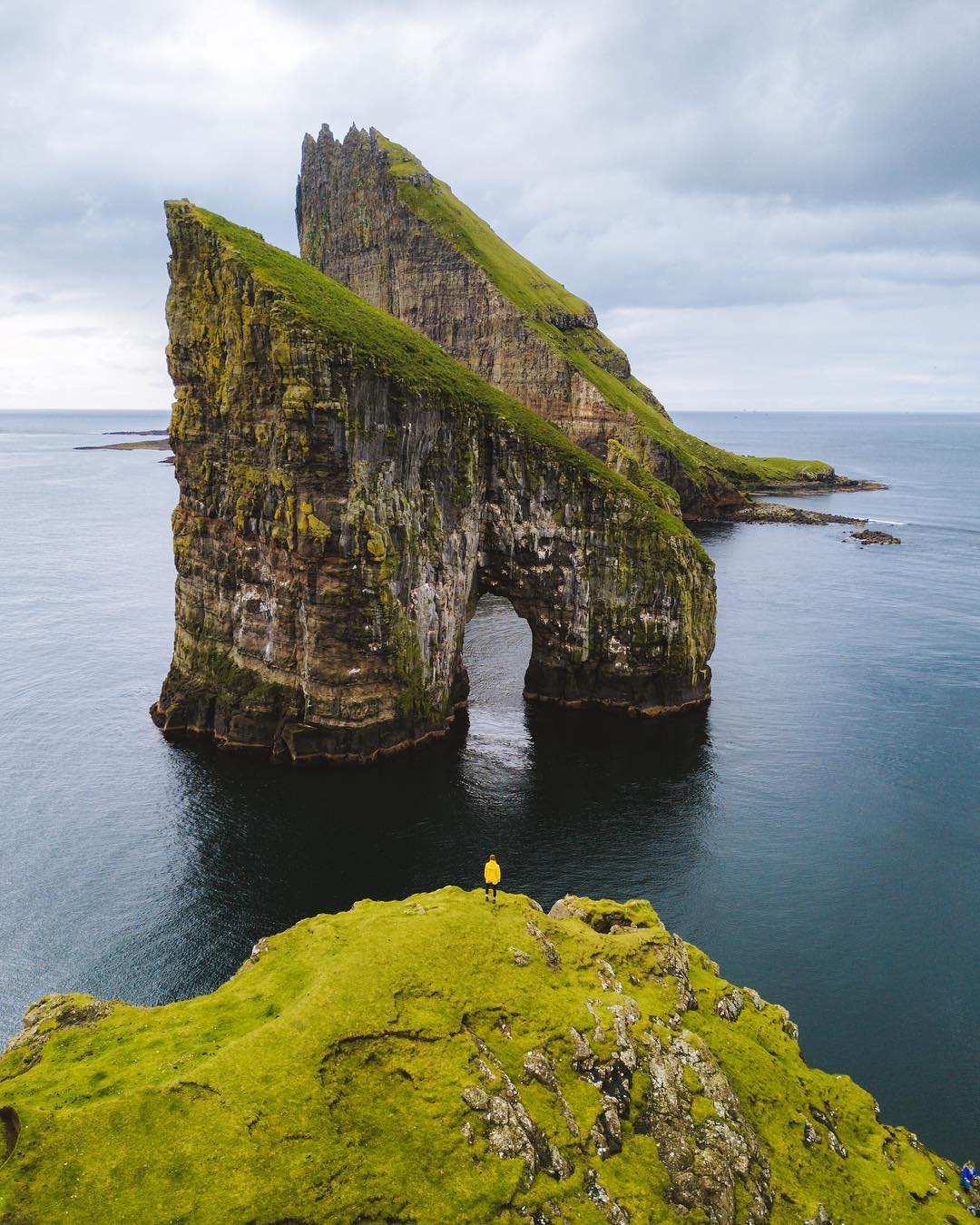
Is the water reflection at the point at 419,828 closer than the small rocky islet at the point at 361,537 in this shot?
Yes

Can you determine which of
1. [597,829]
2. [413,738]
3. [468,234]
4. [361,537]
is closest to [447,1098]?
[597,829]

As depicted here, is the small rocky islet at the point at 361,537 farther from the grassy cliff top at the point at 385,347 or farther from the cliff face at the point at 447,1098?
the cliff face at the point at 447,1098

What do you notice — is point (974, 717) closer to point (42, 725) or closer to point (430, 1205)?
point (430, 1205)

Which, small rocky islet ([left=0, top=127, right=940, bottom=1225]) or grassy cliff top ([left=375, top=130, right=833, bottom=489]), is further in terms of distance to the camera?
grassy cliff top ([left=375, top=130, right=833, bottom=489])

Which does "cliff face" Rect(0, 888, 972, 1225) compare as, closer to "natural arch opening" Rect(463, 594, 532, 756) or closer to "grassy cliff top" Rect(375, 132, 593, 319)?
"natural arch opening" Rect(463, 594, 532, 756)

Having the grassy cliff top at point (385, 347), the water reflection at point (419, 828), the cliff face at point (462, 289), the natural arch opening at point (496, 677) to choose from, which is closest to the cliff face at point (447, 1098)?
the water reflection at point (419, 828)

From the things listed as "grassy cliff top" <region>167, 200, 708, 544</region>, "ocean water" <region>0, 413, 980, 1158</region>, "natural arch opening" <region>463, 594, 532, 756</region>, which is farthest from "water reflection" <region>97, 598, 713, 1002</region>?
"grassy cliff top" <region>167, 200, 708, 544</region>
